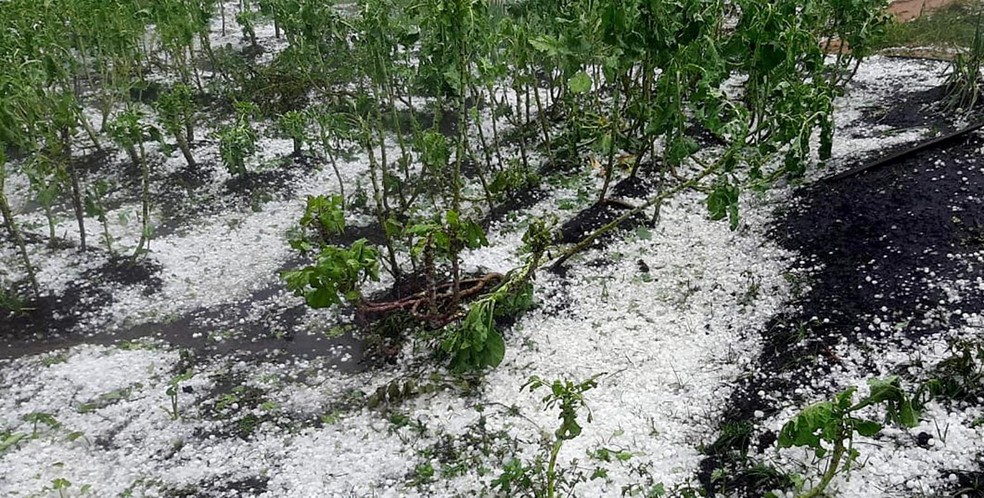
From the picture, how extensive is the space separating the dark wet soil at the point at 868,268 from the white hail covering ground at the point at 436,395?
11 cm

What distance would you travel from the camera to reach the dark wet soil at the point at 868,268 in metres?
2.87

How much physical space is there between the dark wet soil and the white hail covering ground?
106 mm

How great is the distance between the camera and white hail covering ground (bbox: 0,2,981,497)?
270 centimetres

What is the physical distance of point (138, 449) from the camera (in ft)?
9.43

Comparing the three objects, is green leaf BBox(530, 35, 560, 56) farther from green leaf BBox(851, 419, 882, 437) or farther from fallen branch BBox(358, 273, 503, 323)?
green leaf BBox(851, 419, 882, 437)

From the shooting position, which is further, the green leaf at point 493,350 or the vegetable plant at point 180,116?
the vegetable plant at point 180,116

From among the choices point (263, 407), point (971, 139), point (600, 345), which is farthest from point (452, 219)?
point (971, 139)

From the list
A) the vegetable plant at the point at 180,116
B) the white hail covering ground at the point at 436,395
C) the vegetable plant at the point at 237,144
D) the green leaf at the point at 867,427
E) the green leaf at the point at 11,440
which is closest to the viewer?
the green leaf at the point at 867,427

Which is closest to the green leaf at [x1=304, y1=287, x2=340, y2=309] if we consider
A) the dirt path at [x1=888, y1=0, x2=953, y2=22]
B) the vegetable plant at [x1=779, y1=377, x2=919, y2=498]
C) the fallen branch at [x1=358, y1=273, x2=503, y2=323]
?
the fallen branch at [x1=358, y1=273, x2=503, y2=323]

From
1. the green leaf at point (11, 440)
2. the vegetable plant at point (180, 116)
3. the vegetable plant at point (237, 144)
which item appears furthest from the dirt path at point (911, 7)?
the green leaf at point (11, 440)

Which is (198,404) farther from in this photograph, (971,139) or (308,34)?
(971,139)

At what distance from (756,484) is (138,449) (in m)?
2.44

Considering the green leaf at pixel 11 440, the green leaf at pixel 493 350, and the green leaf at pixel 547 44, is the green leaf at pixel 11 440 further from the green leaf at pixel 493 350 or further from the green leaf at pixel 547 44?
the green leaf at pixel 547 44

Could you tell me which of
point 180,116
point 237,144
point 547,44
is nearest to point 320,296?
point 547,44
